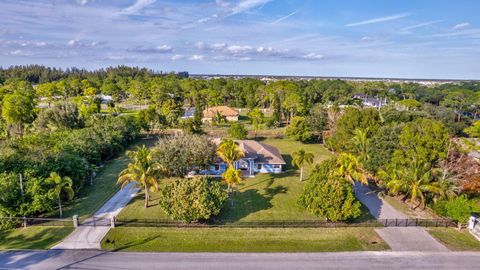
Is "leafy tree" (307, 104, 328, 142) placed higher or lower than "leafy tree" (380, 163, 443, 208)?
higher

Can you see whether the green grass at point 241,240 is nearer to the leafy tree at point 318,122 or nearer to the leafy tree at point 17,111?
the leafy tree at point 318,122

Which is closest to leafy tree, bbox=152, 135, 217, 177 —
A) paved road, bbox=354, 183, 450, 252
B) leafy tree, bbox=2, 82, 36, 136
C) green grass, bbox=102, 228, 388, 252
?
green grass, bbox=102, 228, 388, 252

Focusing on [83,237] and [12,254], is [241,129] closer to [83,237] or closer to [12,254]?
[83,237]

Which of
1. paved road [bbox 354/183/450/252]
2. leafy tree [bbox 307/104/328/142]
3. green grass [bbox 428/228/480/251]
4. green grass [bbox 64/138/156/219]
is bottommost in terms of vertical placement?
green grass [bbox 428/228/480/251]

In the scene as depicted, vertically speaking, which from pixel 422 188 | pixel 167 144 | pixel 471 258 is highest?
pixel 167 144

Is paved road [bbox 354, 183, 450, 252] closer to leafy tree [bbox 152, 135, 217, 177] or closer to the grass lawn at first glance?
the grass lawn

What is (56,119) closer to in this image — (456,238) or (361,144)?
(361,144)

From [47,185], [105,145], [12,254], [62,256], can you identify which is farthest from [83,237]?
[105,145]
